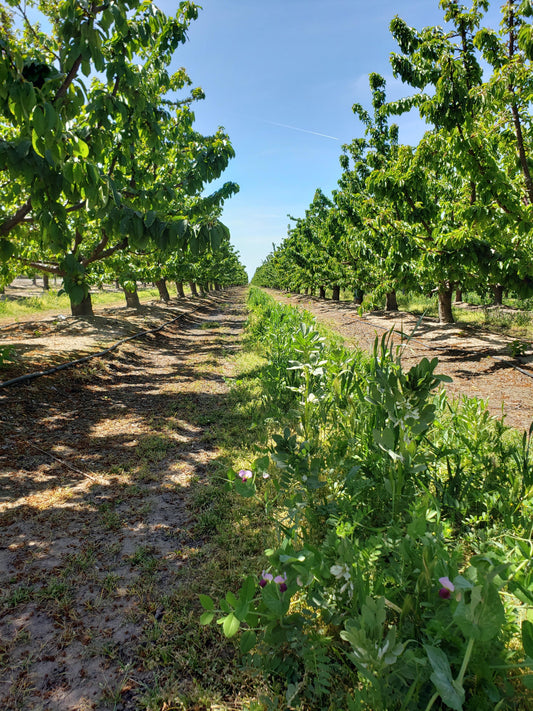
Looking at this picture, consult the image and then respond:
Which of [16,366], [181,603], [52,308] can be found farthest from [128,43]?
[52,308]

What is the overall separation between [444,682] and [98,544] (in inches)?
92.8

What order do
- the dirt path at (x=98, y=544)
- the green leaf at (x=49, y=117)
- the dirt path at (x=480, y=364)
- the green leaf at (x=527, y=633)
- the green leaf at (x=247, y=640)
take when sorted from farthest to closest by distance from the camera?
the dirt path at (x=480, y=364) < the green leaf at (x=49, y=117) < the dirt path at (x=98, y=544) < the green leaf at (x=247, y=640) < the green leaf at (x=527, y=633)

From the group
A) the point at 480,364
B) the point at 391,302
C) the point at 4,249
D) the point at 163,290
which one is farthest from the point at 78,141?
the point at 163,290

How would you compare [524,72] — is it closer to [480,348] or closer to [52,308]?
[480,348]

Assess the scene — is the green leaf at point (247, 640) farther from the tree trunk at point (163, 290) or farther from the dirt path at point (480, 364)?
the tree trunk at point (163, 290)

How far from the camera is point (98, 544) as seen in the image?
258 cm

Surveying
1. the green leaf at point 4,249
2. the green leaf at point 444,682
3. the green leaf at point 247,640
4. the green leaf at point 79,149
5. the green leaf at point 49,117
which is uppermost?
the green leaf at point 49,117

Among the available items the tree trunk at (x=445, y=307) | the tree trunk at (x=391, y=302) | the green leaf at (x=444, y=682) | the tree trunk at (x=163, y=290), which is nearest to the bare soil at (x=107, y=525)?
the green leaf at (x=444, y=682)

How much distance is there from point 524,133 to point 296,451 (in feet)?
27.6

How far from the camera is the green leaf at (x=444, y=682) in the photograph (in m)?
0.92

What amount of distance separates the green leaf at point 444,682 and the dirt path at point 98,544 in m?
1.08

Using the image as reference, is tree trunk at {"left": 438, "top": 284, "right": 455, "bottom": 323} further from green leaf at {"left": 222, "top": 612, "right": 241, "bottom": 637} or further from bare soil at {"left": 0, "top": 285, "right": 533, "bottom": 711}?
green leaf at {"left": 222, "top": 612, "right": 241, "bottom": 637}

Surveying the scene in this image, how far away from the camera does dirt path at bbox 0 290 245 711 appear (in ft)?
5.53

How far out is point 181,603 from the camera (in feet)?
6.70
